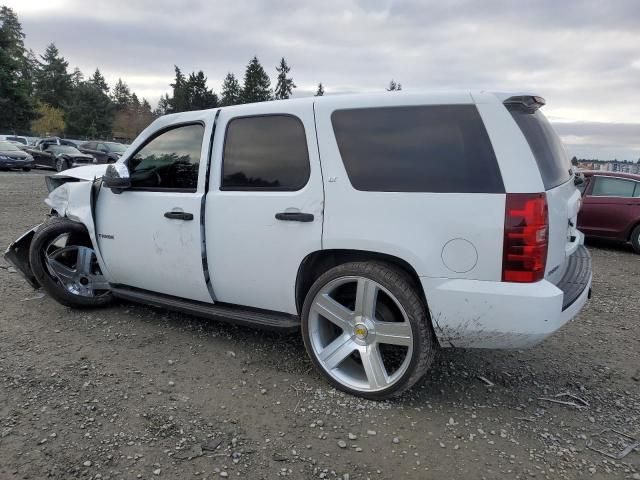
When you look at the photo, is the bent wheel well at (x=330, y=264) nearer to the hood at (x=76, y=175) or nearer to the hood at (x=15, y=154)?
the hood at (x=76, y=175)

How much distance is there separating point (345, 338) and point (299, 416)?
0.55 meters

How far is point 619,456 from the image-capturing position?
2.49 m

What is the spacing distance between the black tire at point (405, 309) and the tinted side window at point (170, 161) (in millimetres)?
1387

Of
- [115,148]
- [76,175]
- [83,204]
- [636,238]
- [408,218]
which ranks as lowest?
[636,238]

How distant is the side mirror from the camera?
144 inches

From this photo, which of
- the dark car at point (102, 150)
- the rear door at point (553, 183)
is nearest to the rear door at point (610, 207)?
the rear door at point (553, 183)

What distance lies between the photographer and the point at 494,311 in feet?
8.23

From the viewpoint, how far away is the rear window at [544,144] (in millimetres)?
2605

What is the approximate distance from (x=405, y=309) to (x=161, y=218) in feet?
6.50

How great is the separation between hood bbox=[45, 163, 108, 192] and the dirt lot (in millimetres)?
1252

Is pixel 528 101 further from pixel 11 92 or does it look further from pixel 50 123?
pixel 50 123

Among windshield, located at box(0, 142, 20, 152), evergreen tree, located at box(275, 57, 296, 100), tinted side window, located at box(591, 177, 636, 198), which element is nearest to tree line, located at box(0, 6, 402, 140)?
evergreen tree, located at box(275, 57, 296, 100)

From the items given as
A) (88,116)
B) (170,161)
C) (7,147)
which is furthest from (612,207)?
(88,116)

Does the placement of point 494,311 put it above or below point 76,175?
below
